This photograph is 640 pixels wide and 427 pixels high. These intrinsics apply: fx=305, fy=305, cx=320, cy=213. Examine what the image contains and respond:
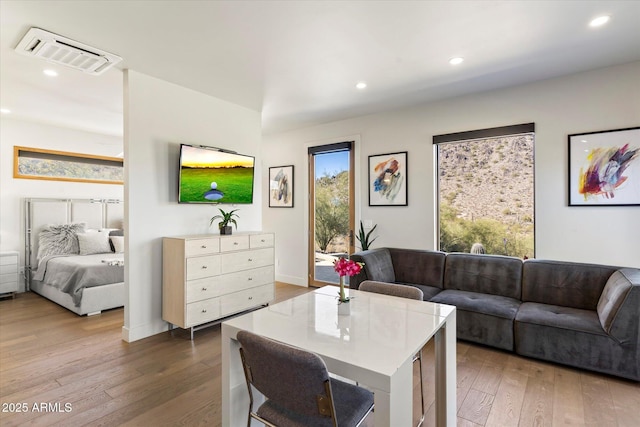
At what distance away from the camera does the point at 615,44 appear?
2.59 metres

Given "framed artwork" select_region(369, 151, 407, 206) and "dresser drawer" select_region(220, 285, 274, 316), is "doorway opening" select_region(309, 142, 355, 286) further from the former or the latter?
"dresser drawer" select_region(220, 285, 274, 316)

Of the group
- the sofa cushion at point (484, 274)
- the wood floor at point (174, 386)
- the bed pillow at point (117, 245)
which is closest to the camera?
the wood floor at point (174, 386)

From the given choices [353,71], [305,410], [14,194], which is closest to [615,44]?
[353,71]

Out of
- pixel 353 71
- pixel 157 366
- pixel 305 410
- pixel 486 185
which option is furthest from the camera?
pixel 486 185

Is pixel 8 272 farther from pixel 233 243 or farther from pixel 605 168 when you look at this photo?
pixel 605 168

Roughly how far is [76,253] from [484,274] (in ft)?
19.2

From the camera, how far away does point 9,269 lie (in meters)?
4.42

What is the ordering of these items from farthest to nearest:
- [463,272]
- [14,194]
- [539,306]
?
1. [14,194]
2. [463,272]
3. [539,306]

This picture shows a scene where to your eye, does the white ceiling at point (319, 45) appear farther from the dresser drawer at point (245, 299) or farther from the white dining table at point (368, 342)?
the dresser drawer at point (245, 299)

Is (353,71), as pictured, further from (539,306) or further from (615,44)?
(539,306)

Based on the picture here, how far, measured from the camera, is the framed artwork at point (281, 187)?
18.0ft

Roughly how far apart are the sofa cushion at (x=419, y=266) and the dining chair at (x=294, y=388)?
8.35 feet

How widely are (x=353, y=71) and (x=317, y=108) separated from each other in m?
1.23

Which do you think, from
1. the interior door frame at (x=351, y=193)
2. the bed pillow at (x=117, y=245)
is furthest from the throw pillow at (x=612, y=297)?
the bed pillow at (x=117, y=245)
